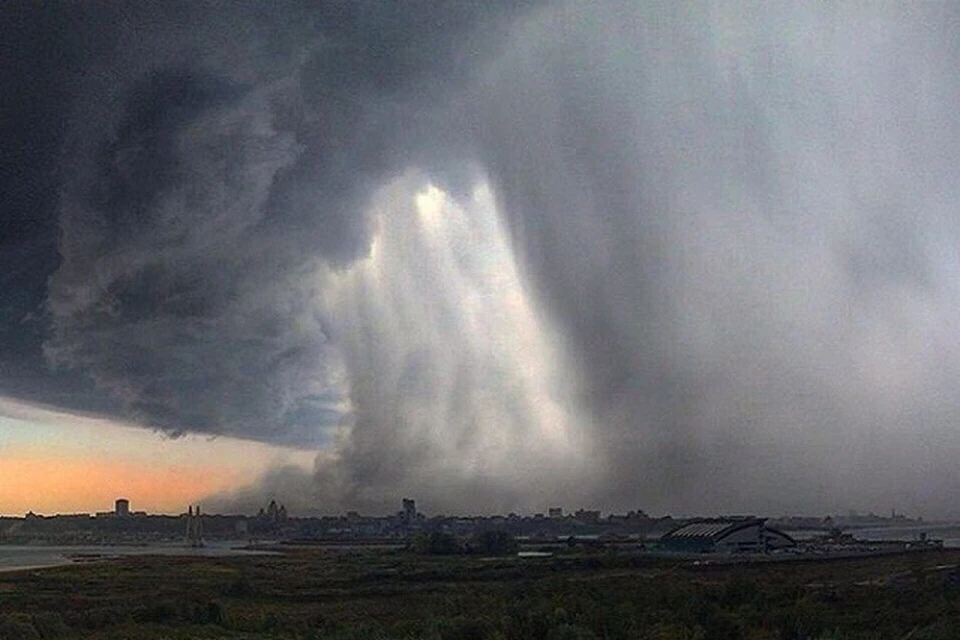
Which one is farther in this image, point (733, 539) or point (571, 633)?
point (733, 539)

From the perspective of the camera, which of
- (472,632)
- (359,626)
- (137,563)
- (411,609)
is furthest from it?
(137,563)

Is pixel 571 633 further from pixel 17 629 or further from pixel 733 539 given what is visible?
pixel 733 539

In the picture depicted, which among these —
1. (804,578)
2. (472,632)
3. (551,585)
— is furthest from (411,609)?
(804,578)

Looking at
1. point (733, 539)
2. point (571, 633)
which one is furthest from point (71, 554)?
point (571, 633)

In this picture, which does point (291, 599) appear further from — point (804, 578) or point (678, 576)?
point (804, 578)

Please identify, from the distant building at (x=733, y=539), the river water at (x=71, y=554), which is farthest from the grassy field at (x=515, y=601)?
the river water at (x=71, y=554)
